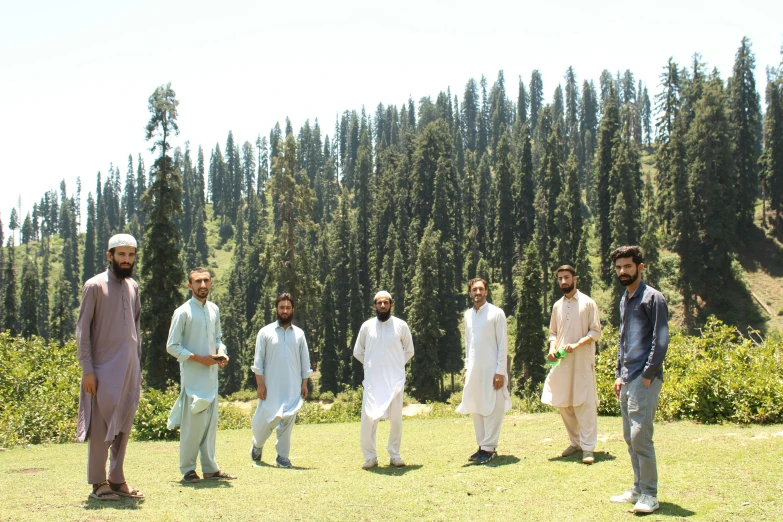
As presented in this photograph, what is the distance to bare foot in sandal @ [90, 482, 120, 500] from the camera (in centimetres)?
614

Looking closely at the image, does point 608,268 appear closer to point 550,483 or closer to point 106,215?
point 550,483

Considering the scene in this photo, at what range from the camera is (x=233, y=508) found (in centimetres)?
598

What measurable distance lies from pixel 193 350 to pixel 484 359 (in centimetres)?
367

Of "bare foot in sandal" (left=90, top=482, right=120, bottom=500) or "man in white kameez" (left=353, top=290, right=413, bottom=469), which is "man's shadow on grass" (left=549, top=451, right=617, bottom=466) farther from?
"bare foot in sandal" (left=90, top=482, right=120, bottom=500)

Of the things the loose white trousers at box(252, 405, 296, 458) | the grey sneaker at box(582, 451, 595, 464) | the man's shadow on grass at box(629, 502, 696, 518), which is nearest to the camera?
the man's shadow on grass at box(629, 502, 696, 518)

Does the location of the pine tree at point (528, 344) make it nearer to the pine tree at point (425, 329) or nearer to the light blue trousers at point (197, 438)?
the pine tree at point (425, 329)

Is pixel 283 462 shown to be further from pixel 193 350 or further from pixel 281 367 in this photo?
pixel 193 350

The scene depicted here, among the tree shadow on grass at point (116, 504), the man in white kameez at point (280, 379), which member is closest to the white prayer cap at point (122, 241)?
the tree shadow on grass at point (116, 504)

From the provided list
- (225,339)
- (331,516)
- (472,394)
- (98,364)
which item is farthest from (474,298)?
(225,339)

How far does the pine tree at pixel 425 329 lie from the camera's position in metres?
45.6

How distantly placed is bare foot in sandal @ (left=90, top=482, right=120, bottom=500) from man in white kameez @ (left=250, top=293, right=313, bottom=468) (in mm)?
2619

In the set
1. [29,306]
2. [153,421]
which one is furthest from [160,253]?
[29,306]

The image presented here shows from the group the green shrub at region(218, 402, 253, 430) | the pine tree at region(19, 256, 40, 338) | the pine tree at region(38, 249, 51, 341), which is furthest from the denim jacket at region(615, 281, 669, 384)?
the pine tree at region(38, 249, 51, 341)

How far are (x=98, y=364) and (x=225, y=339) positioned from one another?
6180cm
